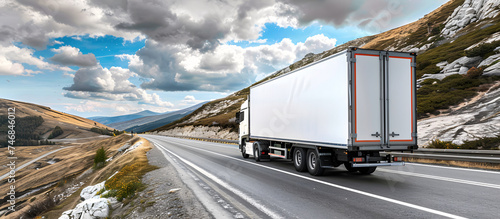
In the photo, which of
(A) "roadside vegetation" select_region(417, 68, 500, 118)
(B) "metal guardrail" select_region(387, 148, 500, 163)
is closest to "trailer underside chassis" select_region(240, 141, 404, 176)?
(B) "metal guardrail" select_region(387, 148, 500, 163)

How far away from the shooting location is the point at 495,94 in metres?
25.7

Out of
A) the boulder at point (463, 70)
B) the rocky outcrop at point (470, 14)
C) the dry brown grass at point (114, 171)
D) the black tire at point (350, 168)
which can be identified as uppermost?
the rocky outcrop at point (470, 14)

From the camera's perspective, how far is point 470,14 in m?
76.5

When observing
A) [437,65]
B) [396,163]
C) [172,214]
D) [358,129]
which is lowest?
[172,214]

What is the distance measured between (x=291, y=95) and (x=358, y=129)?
12.9 ft

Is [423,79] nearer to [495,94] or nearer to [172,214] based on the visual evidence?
[495,94]

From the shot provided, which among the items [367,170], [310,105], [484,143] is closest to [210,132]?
[484,143]

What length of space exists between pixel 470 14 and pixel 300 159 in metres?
91.9

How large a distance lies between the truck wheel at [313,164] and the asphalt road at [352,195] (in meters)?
0.28

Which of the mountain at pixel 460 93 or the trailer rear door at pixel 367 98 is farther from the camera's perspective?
the mountain at pixel 460 93

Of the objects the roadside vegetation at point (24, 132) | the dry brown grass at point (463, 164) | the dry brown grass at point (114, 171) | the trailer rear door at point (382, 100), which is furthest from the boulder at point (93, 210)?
the roadside vegetation at point (24, 132)

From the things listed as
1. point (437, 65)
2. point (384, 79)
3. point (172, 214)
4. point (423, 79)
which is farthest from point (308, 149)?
point (437, 65)

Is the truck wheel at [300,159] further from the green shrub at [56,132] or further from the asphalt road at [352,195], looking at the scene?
the green shrub at [56,132]

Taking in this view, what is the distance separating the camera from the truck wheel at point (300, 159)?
11023 millimetres
